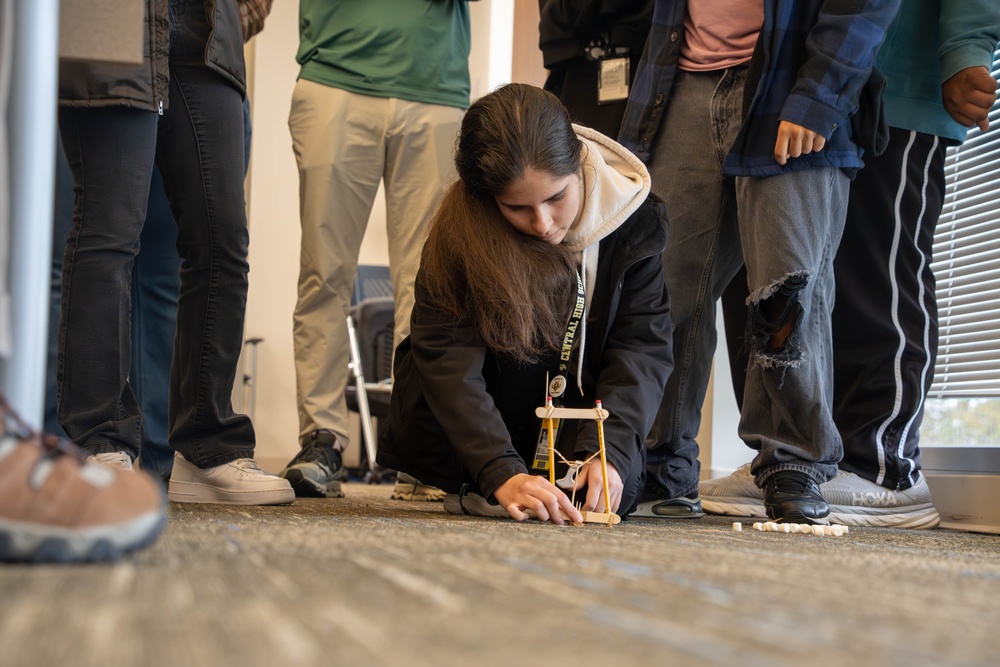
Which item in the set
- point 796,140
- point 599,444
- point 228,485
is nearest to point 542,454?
point 599,444

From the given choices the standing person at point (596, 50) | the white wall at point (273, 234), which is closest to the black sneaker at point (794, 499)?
the standing person at point (596, 50)

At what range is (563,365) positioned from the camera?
1.38m

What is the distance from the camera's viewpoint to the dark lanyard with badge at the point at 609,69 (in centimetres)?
183

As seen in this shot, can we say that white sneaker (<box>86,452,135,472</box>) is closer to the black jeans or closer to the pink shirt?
the black jeans

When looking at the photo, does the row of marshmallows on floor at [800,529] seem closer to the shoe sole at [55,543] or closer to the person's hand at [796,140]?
the person's hand at [796,140]

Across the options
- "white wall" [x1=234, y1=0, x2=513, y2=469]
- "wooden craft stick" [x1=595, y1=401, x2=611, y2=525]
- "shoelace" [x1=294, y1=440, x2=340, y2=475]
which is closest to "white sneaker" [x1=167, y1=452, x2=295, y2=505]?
"shoelace" [x1=294, y1=440, x2=340, y2=475]

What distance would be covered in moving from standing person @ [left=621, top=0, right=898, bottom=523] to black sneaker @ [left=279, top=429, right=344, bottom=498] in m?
0.63

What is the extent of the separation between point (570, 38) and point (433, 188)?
1.43 feet

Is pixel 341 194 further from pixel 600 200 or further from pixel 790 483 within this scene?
pixel 790 483

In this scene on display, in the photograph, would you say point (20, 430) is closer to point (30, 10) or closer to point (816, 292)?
point (30, 10)

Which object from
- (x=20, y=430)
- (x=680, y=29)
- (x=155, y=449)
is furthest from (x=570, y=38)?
(x=20, y=430)

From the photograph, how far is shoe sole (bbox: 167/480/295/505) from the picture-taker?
147 centimetres

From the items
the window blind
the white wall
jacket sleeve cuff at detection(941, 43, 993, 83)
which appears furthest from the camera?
the white wall

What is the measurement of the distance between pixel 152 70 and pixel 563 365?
705 millimetres
